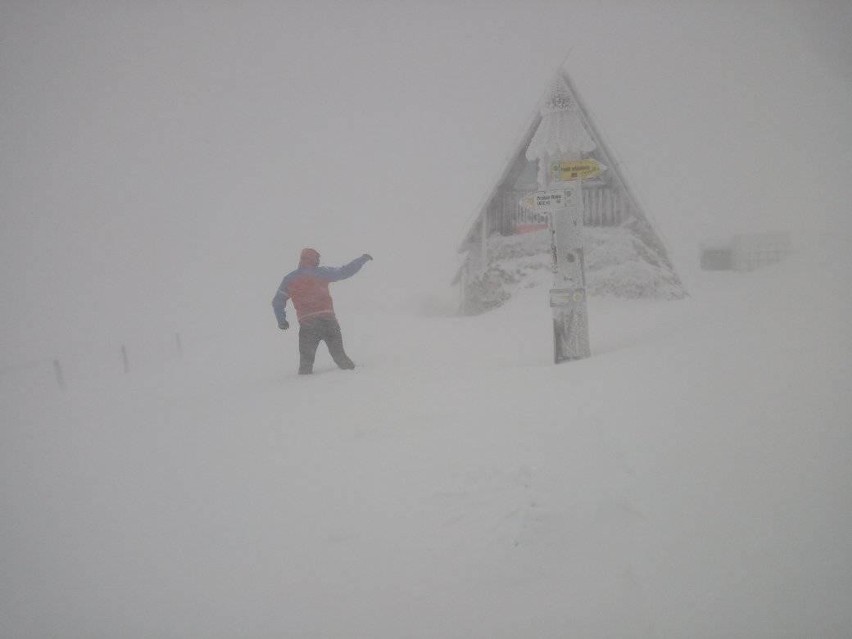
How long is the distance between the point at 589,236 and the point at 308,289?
24.3ft

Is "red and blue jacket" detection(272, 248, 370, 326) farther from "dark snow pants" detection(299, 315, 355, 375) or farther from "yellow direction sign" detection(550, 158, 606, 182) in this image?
"yellow direction sign" detection(550, 158, 606, 182)

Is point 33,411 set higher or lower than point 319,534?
lower

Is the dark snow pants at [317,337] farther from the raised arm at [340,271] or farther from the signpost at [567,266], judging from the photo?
the signpost at [567,266]

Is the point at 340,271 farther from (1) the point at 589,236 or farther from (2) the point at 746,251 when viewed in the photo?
(2) the point at 746,251

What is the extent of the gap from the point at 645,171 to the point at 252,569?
48040mm

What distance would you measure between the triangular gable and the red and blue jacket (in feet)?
19.3

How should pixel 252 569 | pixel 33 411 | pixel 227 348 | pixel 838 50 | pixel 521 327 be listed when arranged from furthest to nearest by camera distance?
pixel 227 348
pixel 521 327
pixel 33 411
pixel 838 50
pixel 252 569

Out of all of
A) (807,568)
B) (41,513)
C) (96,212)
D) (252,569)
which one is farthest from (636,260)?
(96,212)

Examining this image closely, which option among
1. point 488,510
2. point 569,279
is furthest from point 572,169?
point 488,510

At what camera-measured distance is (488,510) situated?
228 cm

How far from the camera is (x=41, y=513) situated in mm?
3004

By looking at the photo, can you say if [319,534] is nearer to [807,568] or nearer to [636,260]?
[807,568]

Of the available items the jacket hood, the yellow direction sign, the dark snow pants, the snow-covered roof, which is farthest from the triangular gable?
the dark snow pants

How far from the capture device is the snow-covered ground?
1.75m
